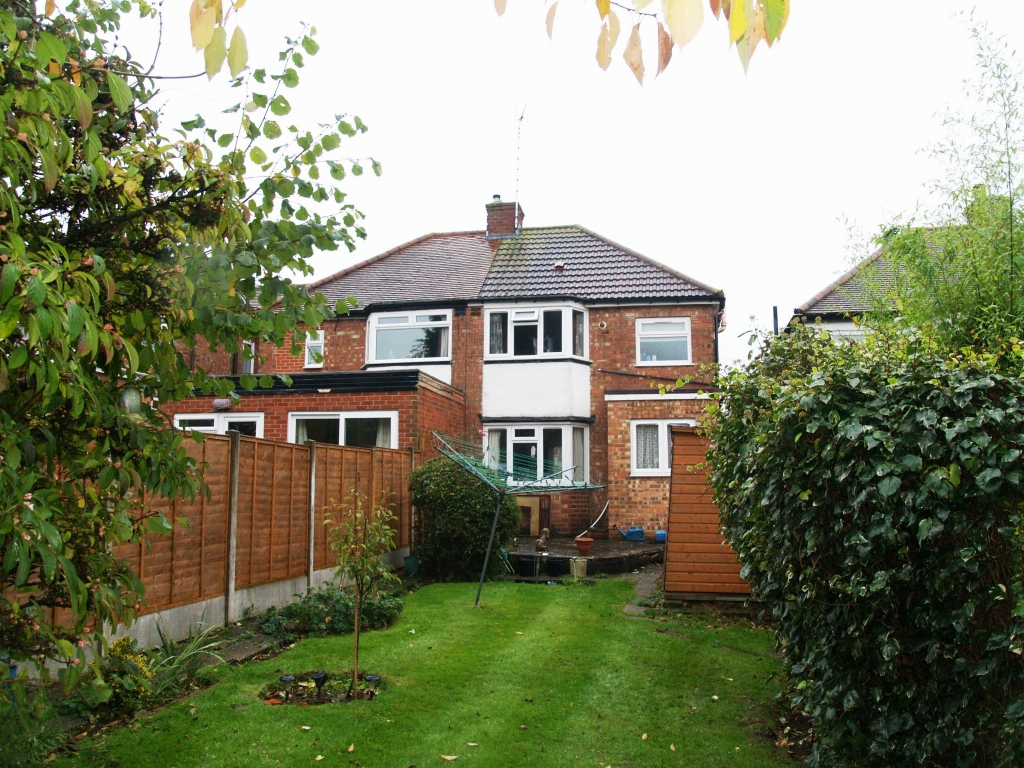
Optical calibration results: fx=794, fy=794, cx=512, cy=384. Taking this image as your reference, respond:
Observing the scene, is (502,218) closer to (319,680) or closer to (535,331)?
(535,331)

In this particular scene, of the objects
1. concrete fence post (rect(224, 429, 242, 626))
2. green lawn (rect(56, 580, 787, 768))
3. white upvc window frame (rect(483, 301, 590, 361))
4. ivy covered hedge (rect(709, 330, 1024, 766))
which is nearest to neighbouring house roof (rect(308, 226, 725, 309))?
white upvc window frame (rect(483, 301, 590, 361))

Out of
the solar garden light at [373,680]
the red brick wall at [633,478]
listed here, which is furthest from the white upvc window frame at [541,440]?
the solar garden light at [373,680]

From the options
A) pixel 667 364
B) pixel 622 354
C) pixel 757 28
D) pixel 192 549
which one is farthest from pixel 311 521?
pixel 667 364

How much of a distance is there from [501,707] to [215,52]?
5.49 m

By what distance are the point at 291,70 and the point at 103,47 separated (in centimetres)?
82

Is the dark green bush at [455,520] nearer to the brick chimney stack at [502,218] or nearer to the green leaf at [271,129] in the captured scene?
the green leaf at [271,129]

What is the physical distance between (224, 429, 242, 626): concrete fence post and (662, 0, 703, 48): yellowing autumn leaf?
308 inches

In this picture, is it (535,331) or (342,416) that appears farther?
(535,331)

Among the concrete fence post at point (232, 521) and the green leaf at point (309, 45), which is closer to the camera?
the green leaf at point (309, 45)

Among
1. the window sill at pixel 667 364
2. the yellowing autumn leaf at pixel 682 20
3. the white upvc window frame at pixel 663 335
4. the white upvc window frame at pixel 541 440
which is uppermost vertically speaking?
the white upvc window frame at pixel 663 335

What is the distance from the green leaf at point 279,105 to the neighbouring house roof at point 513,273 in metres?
16.0

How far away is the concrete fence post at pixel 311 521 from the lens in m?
10.6

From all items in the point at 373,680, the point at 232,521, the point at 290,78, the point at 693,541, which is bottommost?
the point at 373,680

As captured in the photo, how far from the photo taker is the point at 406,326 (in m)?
20.1
